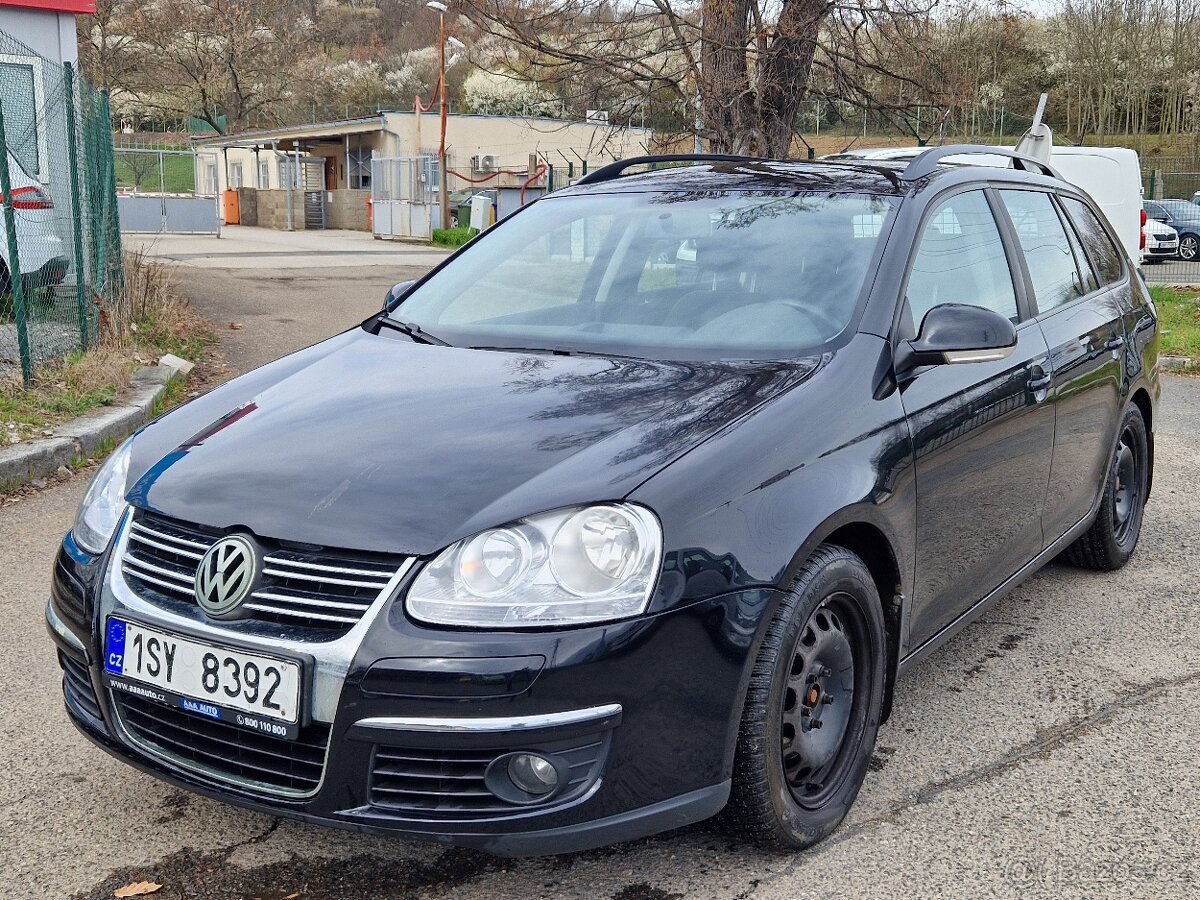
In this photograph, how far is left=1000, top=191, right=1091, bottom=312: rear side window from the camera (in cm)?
419

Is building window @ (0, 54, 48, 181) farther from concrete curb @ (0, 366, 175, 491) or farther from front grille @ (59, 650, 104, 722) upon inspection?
front grille @ (59, 650, 104, 722)

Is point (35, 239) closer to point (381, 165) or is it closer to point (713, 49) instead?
point (713, 49)

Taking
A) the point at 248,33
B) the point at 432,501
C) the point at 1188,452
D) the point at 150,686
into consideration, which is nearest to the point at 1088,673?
the point at 432,501

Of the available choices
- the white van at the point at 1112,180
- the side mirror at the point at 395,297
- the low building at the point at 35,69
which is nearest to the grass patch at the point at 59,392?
the low building at the point at 35,69

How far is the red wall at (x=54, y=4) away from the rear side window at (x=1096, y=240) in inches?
428

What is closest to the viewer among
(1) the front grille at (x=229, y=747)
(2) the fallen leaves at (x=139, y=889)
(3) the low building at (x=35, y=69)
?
(1) the front grille at (x=229, y=747)

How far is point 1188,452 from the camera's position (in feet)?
25.0

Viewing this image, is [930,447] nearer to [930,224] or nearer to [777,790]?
[930,224]

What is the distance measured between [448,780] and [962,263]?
2296 mm

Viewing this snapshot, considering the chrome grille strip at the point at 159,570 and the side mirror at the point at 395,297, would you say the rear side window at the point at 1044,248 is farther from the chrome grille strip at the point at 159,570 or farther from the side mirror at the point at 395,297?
the chrome grille strip at the point at 159,570

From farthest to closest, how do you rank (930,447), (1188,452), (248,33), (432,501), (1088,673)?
(248,33) → (1188,452) → (1088,673) → (930,447) → (432,501)

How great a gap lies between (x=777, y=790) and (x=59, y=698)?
7.40 ft

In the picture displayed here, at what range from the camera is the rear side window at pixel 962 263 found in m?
3.52

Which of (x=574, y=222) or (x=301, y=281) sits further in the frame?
(x=301, y=281)
